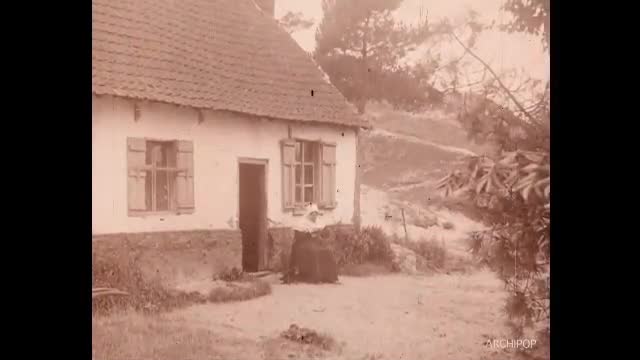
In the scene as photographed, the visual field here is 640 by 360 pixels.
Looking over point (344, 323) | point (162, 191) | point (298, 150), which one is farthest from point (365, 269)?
point (162, 191)

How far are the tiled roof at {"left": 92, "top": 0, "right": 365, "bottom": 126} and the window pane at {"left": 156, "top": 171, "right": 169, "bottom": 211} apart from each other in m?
0.56

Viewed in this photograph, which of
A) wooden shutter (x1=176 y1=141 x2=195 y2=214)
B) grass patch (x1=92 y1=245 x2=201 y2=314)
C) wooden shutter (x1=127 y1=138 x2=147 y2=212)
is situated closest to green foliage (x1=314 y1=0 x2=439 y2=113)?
wooden shutter (x1=176 y1=141 x2=195 y2=214)

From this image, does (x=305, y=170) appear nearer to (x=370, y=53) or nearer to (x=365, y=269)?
(x=365, y=269)

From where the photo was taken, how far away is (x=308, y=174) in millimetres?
5723

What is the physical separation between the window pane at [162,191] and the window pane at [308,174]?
1.14 m

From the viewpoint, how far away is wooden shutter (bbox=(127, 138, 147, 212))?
496cm

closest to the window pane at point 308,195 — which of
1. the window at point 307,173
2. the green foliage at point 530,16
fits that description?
the window at point 307,173

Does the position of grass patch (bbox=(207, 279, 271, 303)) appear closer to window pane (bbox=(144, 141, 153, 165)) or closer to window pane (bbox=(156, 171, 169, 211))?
window pane (bbox=(156, 171, 169, 211))

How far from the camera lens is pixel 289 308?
17.2ft
